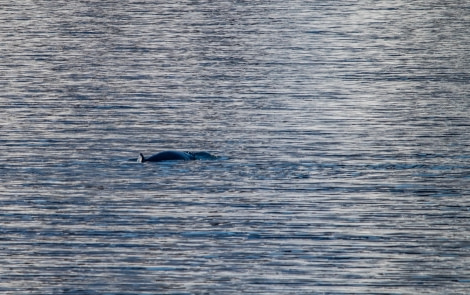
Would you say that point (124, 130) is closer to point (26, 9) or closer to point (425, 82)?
point (425, 82)

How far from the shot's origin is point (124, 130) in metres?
29.2

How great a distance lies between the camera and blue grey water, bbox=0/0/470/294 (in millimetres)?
18156

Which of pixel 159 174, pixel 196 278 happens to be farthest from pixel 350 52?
pixel 196 278

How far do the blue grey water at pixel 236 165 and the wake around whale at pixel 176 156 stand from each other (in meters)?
0.29

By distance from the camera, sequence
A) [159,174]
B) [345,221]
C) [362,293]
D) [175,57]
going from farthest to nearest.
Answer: [175,57] < [159,174] < [345,221] < [362,293]

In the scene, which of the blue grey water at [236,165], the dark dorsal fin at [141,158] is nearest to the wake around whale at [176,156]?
the dark dorsal fin at [141,158]

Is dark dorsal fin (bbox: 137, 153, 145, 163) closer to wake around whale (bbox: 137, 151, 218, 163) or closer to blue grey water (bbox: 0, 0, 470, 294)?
wake around whale (bbox: 137, 151, 218, 163)

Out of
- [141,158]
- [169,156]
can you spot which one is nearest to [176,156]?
[169,156]

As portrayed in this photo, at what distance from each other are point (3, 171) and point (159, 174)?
10.6 feet

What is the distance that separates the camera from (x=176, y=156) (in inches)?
1017

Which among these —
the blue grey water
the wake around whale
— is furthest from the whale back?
the blue grey water

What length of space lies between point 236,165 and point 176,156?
4.55 feet

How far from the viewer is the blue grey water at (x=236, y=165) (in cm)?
1816

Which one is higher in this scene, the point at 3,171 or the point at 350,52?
the point at 3,171
